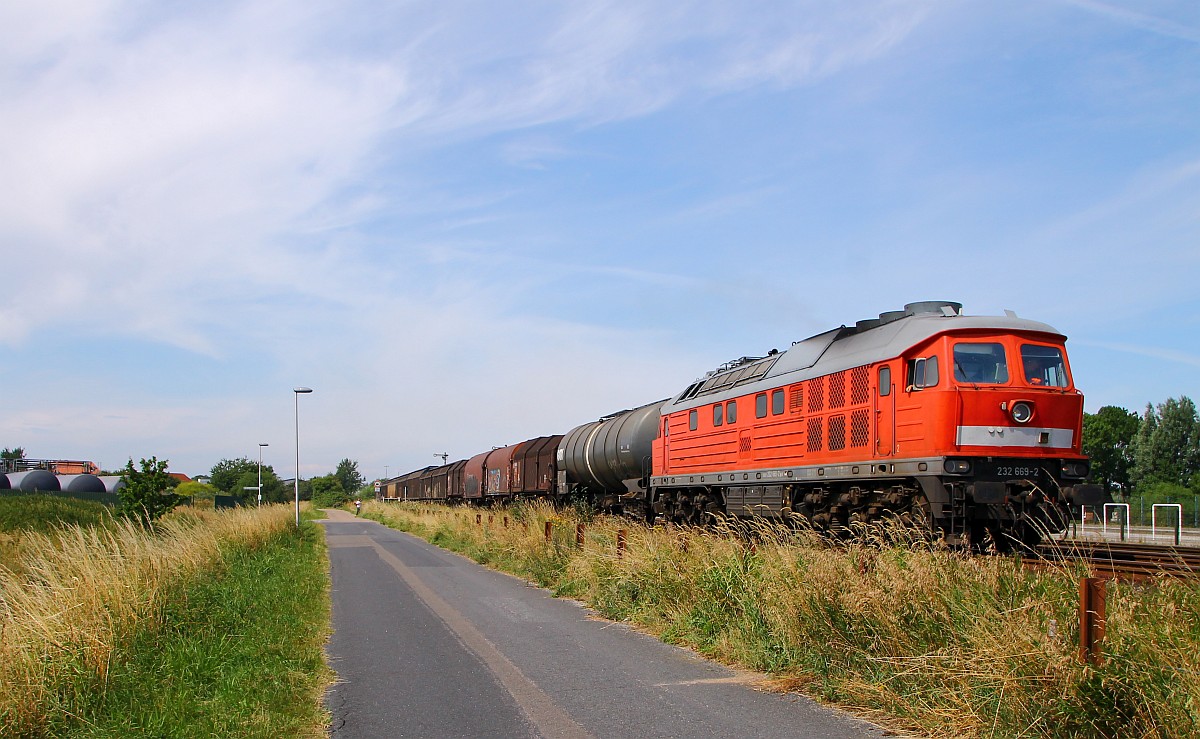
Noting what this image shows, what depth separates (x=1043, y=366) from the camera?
43.3ft

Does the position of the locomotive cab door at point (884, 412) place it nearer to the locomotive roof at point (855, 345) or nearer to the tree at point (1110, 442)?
the locomotive roof at point (855, 345)

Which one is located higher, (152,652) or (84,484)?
(152,652)

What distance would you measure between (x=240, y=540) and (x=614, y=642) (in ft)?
47.5

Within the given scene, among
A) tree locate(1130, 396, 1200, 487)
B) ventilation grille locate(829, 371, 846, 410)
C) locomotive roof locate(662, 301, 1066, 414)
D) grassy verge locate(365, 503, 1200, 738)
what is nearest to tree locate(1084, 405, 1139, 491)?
tree locate(1130, 396, 1200, 487)

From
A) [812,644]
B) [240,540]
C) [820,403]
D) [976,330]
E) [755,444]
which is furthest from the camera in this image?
[240,540]

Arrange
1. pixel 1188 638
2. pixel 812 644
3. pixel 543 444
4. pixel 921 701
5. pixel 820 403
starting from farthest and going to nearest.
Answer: pixel 543 444 < pixel 820 403 < pixel 812 644 < pixel 921 701 < pixel 1188 638

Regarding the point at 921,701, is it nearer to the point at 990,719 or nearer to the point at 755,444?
the point at 990,719

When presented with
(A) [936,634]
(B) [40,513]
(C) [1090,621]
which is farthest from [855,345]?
(B) [40,513]

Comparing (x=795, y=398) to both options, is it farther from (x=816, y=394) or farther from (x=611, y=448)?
(x=611, y=448)

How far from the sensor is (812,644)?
825 cm

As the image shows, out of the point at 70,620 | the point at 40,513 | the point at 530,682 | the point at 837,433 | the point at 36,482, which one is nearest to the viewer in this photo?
the point at 530,682

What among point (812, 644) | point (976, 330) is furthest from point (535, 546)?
point (812, 644)

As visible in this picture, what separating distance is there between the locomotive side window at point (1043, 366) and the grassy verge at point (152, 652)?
1006cm

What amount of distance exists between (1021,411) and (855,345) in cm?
308
